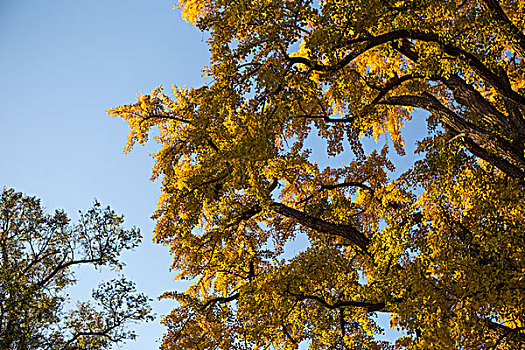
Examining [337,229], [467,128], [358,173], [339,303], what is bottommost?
[339,303]

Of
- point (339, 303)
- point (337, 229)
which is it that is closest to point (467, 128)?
point (337, 229)

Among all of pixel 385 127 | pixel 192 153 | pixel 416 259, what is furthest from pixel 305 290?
pixel 385 127

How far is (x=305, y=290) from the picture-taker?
10.2 m

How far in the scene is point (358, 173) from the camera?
13.2 metres

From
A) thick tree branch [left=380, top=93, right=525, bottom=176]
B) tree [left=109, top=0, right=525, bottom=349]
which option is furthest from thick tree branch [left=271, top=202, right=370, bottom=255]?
thick tree branch [left=380, top=93, right=525, bottom=176]

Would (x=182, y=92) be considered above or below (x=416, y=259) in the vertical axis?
above

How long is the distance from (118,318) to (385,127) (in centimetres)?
976

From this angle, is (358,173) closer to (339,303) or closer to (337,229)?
(337,229)

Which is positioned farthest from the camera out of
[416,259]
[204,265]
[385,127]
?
[385,127]

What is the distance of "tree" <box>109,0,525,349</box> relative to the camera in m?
7.48

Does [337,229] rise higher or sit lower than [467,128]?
lower

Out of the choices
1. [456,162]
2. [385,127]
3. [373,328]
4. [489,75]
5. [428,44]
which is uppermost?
[385,127]

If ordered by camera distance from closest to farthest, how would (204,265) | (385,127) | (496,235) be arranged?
(496,235), (204,265), (385,127)

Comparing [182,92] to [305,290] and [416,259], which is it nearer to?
[305,290]
